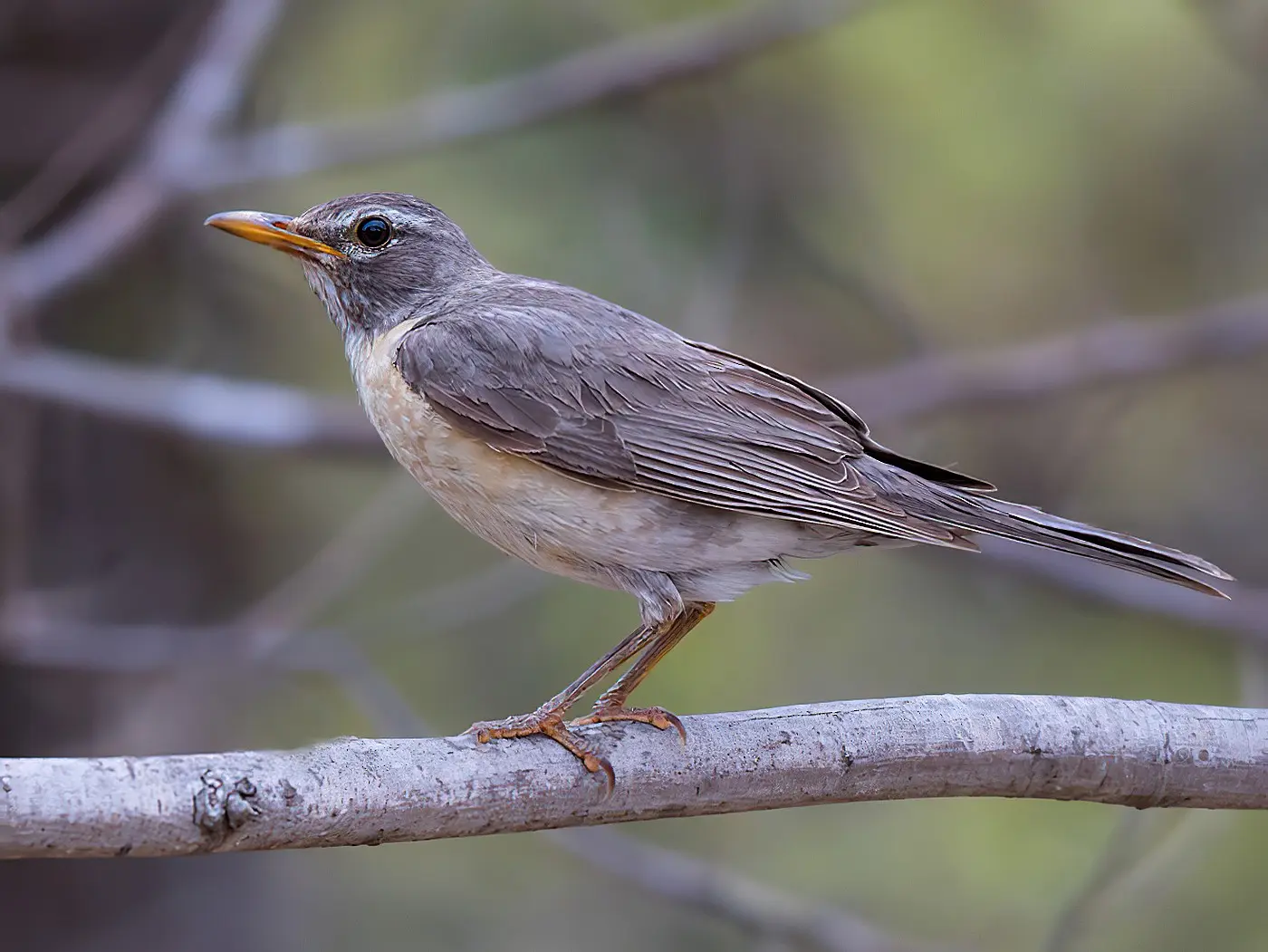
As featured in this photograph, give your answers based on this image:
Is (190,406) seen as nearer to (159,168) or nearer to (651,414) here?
(159,168)

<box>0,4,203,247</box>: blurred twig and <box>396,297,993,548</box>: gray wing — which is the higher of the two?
<box>0,4,203,247</box>: blurred twig

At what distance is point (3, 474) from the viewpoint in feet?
20.1

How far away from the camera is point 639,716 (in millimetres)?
3443

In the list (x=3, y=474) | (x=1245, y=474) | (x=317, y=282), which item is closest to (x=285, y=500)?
(x=3, y=474)

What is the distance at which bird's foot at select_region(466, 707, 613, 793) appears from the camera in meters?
3.17

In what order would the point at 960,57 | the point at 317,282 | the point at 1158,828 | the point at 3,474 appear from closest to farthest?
the point at 317,282, the point at 1158,828, the point at 3,474, the point at 960,57

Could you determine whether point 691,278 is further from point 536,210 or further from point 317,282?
point 317,282

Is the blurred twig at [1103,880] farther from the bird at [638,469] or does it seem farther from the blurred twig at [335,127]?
the blurred twig at [335,127]

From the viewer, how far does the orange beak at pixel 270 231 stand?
385 cm

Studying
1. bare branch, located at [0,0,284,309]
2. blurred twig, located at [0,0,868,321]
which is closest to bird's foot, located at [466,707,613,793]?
bare branch, located at [0,0,284,309]

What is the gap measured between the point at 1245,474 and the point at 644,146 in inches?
162

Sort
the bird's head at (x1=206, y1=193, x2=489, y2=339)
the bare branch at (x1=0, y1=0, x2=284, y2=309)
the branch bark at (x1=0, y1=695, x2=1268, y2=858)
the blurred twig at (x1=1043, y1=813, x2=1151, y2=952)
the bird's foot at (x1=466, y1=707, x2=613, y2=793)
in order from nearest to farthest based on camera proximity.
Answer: the branch bark at (x1=0, y1=695, x2=1268, y2=858)
the bird's foot at (x1=466, y1=707, x2=613, y2=793)
the bird's head at (x1=206, y1=193, x2=489, y2=339)
the blurred twig at (x1=1043, y1=813, x2=1151, y2=952)
the bare branch at (x1=0, y1=0, x2=284, y2=309)

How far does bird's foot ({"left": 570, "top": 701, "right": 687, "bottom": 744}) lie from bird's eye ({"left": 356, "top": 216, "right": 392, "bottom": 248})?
1.55m

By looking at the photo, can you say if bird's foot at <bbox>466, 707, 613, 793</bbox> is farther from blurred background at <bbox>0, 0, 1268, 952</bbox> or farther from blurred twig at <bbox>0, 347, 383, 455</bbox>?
blurred twig at <bbox>0, 347, 383, 455</bbox>
